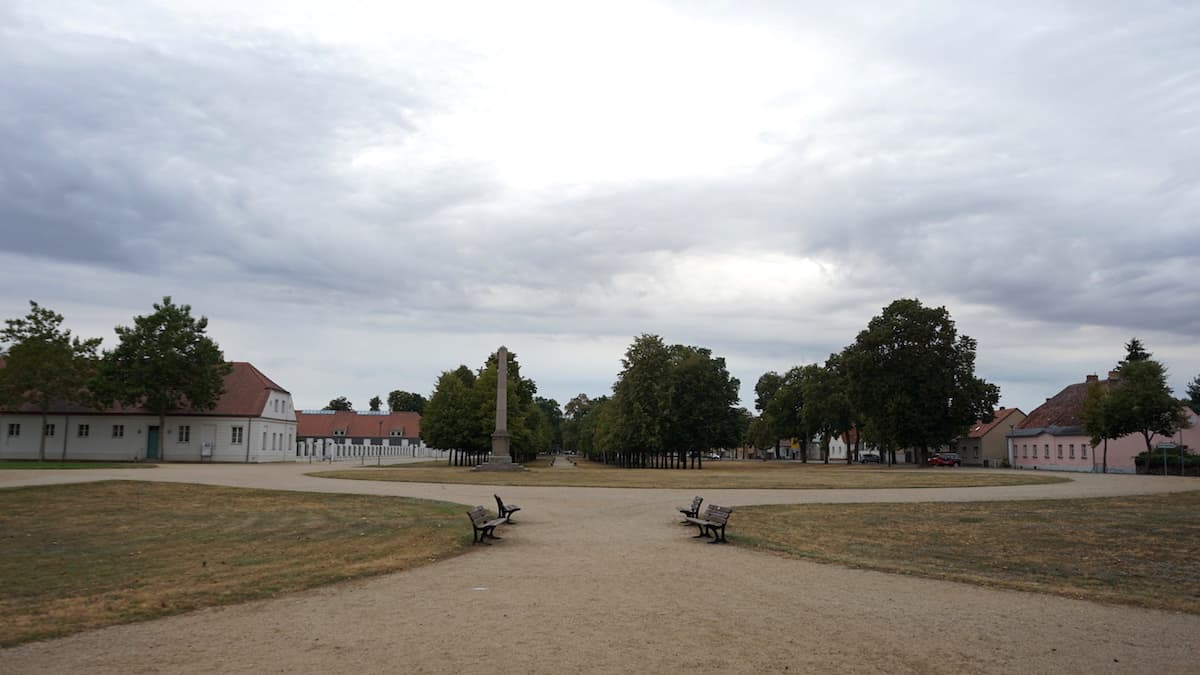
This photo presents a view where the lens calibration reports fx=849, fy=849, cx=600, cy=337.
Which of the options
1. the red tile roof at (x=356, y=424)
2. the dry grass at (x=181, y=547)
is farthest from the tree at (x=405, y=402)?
the dry grass at (x=181, y=547)

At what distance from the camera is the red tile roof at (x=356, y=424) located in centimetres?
12288

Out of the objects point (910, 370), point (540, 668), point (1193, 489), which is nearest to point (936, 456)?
point (910, 370)

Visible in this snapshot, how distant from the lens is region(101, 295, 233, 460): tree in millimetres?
63469

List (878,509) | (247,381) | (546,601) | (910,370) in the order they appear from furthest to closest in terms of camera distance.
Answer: (247,381)
(910,370)
(878,509)
(546,601)

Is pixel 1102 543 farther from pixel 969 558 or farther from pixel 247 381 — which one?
pixel 247 381

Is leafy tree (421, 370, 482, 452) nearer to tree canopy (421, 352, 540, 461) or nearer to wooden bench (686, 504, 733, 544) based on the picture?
tree canopy (421, 352, 540, 461)

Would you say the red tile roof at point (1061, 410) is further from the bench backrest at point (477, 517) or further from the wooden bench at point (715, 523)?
the bench backrest at point (477, 517)

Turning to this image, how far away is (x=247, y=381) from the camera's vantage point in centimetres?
7325

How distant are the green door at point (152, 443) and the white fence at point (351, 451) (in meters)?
13.1

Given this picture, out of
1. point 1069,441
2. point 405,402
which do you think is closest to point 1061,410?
point 1069,441

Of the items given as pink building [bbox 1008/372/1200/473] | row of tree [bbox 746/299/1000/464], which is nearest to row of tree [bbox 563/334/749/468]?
row of tree [bbox 746/299/1000/464]

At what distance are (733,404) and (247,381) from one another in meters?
43.8

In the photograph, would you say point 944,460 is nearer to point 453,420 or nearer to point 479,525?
point 453,420

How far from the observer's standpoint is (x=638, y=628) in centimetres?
883
